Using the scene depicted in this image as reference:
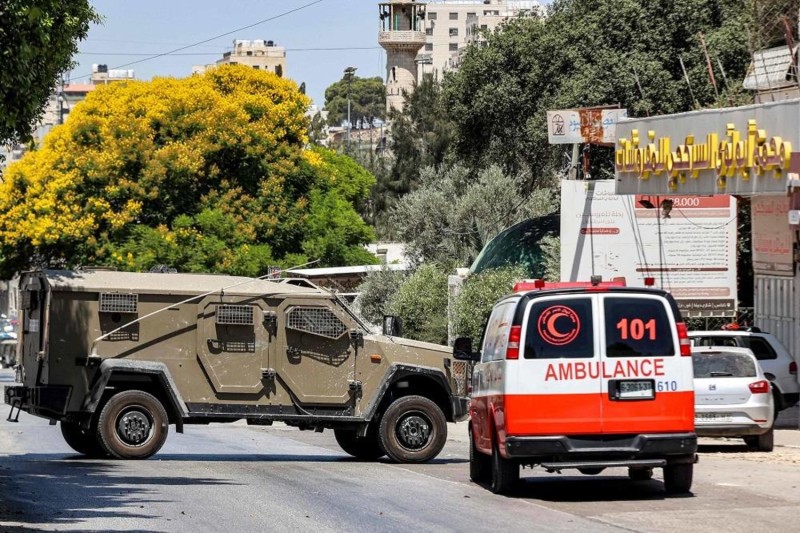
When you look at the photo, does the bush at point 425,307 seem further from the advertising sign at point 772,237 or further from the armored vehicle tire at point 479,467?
the armored vehicle tire at point 479,467

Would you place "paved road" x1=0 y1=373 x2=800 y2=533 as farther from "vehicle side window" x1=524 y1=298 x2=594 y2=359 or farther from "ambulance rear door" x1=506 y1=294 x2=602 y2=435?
"vehicle side window" x1=524 y1=298 x2=594 y2=359

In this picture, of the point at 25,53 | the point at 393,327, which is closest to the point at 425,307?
the point at 393,327

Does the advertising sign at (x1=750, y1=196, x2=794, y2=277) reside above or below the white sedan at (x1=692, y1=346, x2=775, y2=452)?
above

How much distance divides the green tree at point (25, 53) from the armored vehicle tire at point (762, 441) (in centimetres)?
1146

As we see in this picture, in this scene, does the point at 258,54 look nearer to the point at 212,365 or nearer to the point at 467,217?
the point at 467,217

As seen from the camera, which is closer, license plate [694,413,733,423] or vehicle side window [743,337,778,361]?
license plate [694,413,733,423]

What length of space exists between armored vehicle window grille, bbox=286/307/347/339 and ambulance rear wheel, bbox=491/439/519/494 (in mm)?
5464

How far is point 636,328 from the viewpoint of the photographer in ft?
45.4

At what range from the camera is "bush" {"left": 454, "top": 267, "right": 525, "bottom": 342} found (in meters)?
35.1

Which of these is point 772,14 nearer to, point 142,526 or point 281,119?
point 142,526

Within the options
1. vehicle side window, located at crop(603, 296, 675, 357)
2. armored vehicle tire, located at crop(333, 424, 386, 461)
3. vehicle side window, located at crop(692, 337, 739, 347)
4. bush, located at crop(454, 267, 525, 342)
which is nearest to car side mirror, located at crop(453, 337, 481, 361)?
vehicle side window, located at crop(603, 296, 675, 357)

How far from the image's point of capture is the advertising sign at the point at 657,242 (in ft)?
100

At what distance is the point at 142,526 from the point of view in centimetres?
1176

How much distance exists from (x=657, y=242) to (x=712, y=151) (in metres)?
6.54
